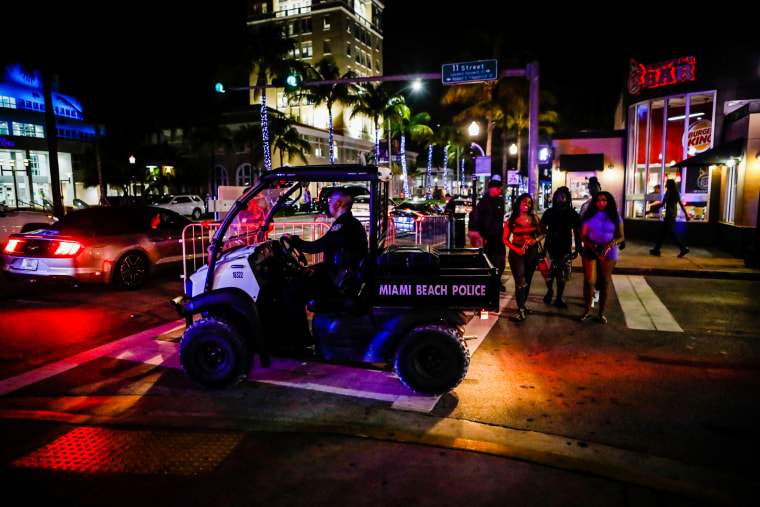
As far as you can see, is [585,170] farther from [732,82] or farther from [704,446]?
[704,446]

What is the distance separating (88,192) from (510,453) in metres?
59.4

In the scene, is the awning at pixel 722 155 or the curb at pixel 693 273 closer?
the curb at pixel 693 273

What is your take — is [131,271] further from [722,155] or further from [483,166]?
[722,155]

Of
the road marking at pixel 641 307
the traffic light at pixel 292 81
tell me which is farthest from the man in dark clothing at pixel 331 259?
the traffic light at pixel 292 81

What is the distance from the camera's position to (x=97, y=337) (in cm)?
683

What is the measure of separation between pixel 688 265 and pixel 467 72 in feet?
25.1

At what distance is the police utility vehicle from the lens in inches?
187

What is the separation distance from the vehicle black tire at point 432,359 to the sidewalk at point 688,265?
843 cm

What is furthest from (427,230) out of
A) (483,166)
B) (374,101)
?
(374,101)

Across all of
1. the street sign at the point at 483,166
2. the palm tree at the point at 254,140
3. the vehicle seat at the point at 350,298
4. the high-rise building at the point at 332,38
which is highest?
the high-rise building at the point at 332,38

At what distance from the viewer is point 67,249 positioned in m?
8.45

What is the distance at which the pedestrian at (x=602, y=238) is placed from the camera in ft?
23.2

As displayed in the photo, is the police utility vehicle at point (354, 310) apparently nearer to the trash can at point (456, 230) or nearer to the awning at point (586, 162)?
the trash can at point (456, 230)

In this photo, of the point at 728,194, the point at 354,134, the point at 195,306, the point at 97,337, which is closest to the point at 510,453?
the point at 195,306
